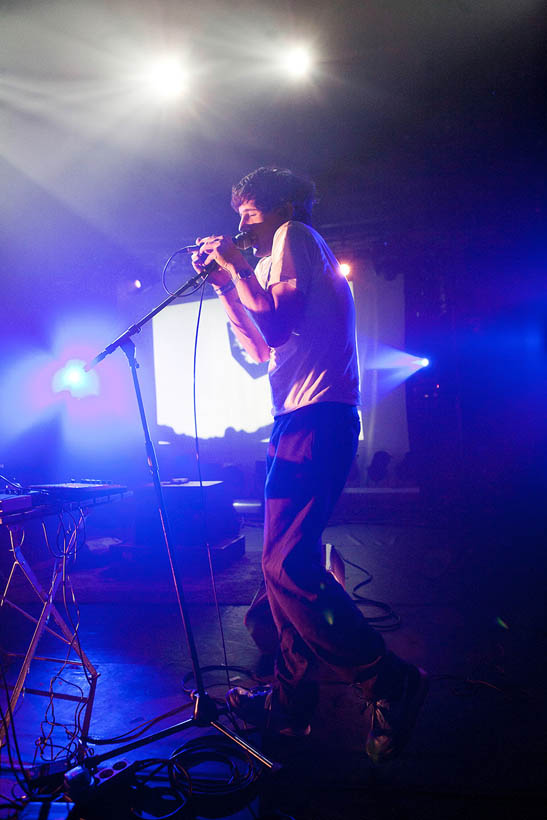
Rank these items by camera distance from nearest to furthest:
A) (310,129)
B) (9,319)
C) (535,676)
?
(535,676) → (310,129) → (9,319)

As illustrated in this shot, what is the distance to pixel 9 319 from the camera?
19.2 feet

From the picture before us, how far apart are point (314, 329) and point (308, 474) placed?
1.51 feet

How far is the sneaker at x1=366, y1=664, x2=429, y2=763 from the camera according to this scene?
149 centimetres

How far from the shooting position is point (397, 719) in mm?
1508

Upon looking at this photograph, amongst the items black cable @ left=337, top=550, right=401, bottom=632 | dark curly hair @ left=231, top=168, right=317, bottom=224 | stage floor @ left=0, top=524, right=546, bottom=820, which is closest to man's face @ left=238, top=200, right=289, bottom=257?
dark curly hair @ left=231, top=168, right=317, bottom=224

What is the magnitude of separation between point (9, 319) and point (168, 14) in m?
3.77

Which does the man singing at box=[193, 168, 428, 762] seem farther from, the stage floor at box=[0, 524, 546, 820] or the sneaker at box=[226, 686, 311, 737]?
the stage floor at box=[0, 524, 546, 820]

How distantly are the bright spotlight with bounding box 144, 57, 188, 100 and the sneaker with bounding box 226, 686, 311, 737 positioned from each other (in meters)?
4.22

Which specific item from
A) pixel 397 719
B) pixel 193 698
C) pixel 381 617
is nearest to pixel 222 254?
pixel 193 698

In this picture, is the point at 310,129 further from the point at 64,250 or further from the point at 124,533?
the point at 124,533

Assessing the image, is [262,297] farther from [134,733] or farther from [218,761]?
[134,733]

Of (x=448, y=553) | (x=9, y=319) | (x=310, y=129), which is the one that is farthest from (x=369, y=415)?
(x=9, y=319)

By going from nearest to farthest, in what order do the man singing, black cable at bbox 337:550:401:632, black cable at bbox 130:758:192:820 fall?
black cable at bbox 130:758:192:820, the man singing, black cable at bbox 337:550:401:632

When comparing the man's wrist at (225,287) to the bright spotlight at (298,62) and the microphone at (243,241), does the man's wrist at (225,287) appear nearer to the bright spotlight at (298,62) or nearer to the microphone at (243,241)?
the microphone at (243,241)
